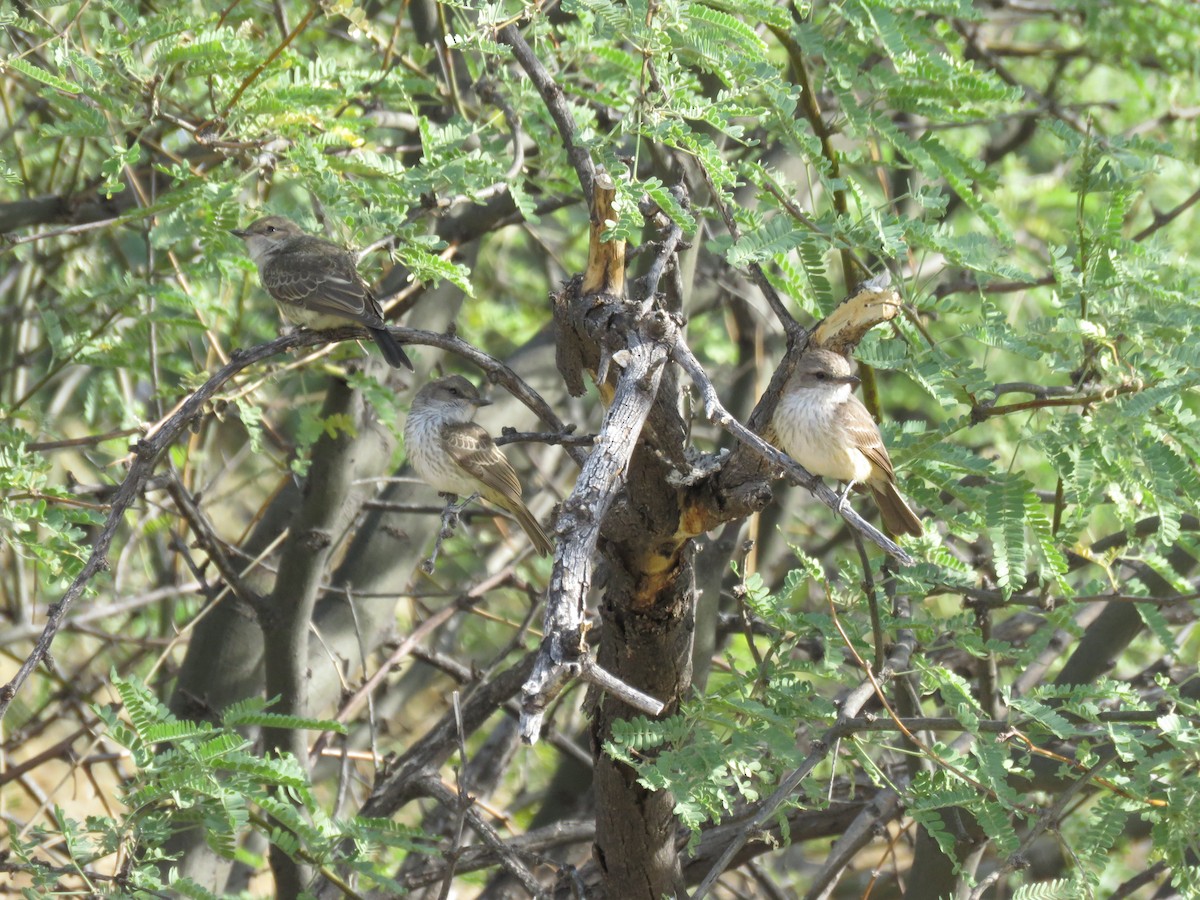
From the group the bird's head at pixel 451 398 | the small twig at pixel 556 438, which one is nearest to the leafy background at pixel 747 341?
the bird's head at pixel 451 398

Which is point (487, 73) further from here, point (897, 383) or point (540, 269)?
point (897, 383)

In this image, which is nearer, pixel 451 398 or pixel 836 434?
pixel 836 434

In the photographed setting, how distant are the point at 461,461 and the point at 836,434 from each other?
5.74 feet

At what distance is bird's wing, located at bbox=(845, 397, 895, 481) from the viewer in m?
4.13

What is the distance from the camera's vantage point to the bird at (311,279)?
522 cm

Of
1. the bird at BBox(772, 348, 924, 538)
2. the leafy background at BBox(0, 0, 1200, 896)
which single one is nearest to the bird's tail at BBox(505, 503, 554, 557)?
the leafy background at BBox(0, 0, 1200, 896)

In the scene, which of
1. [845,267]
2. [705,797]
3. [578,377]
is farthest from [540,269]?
[705,797]

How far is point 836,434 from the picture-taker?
426 centimetres

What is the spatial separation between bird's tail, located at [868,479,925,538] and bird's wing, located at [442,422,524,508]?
1640mm

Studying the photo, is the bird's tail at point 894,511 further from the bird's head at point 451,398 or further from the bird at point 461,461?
the bird's head at point 451,398

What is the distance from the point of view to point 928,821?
3.95 metres

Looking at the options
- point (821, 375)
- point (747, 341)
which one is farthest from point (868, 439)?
point (747, 341)

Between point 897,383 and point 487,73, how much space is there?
15.1 ft

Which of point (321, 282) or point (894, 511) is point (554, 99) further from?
point (321, 282)
